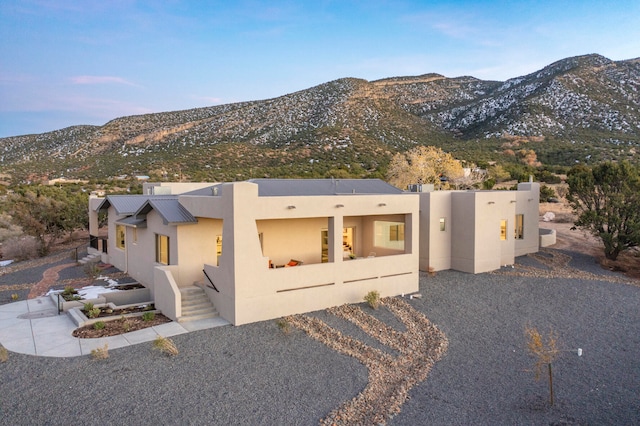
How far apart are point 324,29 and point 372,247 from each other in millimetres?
23839

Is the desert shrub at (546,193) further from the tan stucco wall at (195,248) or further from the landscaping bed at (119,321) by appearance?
the landscaping bed at (119,321)

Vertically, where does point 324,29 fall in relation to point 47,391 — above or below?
Answer: above

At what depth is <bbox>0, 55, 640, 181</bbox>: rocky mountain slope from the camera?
4312cm

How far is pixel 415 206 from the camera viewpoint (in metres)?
15.6

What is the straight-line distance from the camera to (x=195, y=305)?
1268cm

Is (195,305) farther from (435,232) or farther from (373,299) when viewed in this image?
(435,232)

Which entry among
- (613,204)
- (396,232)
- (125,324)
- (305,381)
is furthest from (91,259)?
(613,204)

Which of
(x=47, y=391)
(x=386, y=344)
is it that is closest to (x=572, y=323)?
(x=386, y=344)

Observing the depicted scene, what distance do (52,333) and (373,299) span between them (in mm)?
9309

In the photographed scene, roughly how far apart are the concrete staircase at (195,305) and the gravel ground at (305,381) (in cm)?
118

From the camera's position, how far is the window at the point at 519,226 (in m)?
22.3

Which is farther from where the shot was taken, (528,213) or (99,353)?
(528,213)

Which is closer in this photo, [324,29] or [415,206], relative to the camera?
[415,206]

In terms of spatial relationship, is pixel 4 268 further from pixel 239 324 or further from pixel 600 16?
pixel 600 16
